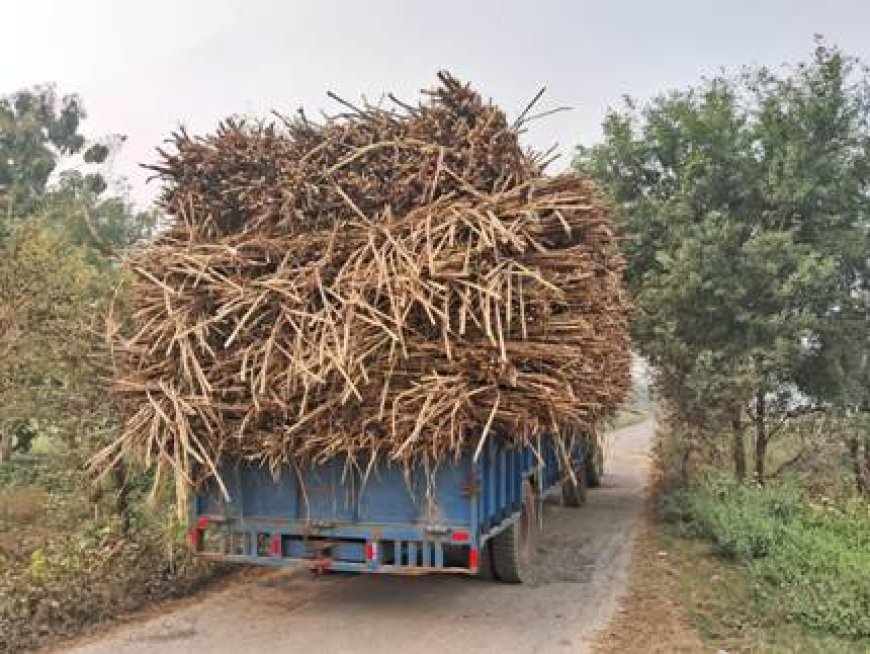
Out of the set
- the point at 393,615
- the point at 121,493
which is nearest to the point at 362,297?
the point at 393,615

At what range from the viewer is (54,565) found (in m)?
7.43

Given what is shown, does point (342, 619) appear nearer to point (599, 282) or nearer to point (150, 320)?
point (150, 320)

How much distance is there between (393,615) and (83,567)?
2688mm

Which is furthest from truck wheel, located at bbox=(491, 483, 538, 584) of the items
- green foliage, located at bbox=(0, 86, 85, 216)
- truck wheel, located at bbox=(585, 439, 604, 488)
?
green foliage, located at bbox=(0, 86, 85, 216)

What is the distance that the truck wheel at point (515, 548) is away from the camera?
27.0ft

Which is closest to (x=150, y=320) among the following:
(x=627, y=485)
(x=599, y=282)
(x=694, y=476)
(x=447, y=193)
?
(x=447, y=193)

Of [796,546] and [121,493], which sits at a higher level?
[121,493]

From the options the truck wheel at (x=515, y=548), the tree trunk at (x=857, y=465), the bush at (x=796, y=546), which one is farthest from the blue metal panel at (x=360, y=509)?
the tree trunk at (x=857, y=465)

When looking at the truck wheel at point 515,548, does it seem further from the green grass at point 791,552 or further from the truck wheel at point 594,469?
the truck wheel at point 594,469

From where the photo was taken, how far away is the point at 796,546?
8.48 metres

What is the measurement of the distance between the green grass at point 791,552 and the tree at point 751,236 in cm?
203

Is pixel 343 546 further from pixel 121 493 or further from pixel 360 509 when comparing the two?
pixel 121 493

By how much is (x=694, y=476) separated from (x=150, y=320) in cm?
917

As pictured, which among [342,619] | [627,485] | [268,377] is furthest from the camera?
[627,485]
